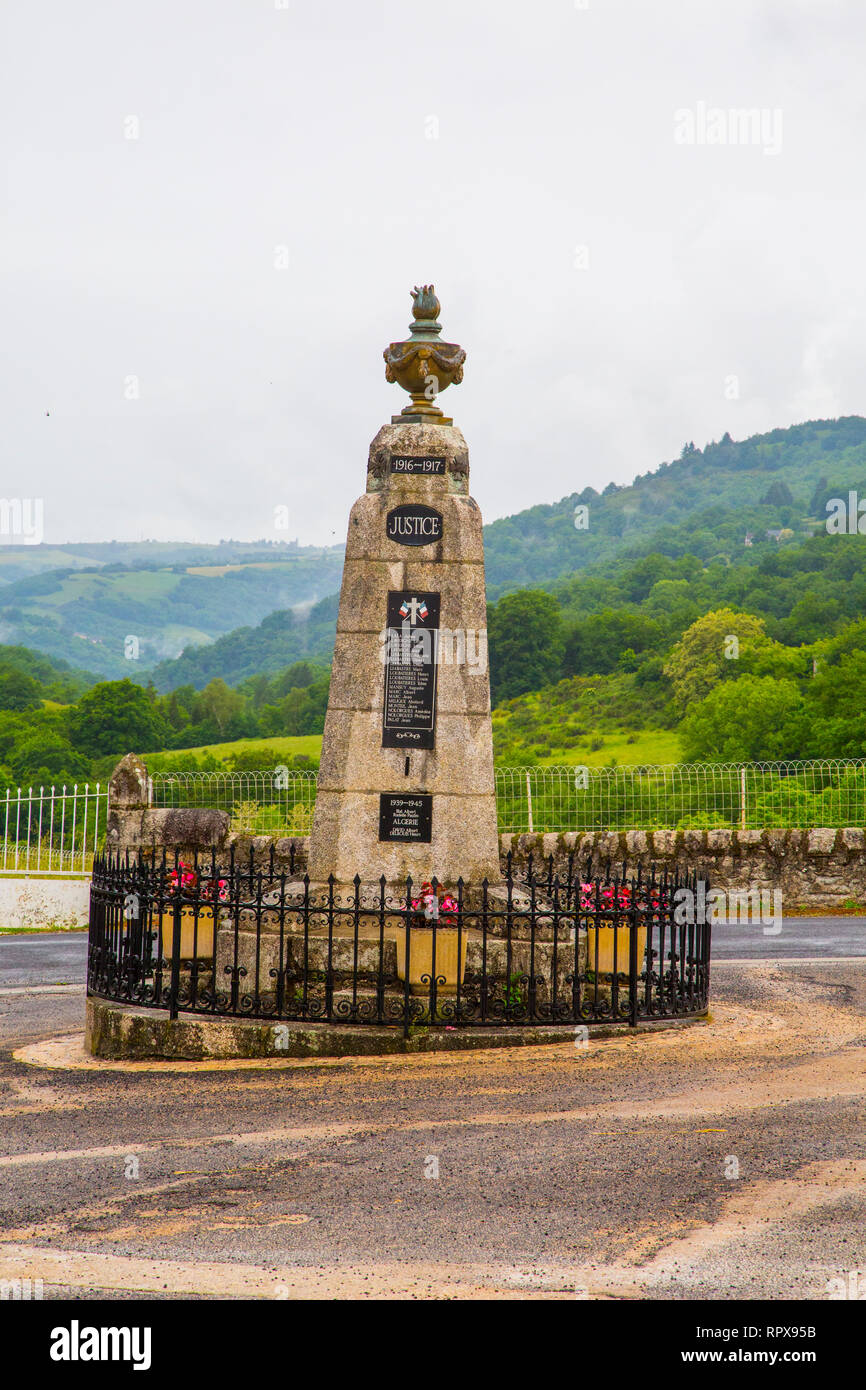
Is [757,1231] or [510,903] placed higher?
[510,903]

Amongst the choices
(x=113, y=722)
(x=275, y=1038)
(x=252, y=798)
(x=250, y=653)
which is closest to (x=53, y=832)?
(x=252, y=798)

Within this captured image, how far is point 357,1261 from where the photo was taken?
4457 mm

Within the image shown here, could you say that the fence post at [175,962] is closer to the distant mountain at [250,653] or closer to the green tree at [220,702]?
the green tree at [220,702]

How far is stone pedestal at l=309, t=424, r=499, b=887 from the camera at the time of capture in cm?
905

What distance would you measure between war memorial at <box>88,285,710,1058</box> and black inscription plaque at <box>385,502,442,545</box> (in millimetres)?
13

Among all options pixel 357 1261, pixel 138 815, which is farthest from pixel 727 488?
pixel 357 1261

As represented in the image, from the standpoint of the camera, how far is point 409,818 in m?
9.04

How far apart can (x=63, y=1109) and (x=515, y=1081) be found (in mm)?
2406

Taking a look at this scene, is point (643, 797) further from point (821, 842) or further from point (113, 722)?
point (113, 722)

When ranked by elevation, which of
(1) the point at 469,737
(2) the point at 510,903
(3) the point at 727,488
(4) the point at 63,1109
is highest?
(3) the point at 727,488

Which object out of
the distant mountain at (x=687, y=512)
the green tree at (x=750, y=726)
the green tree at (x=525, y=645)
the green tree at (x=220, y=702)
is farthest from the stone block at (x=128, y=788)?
the distant mountain at (x=687, y=512)

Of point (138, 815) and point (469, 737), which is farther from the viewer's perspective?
point (138, 815)

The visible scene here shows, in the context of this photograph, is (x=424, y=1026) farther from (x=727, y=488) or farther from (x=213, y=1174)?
(x=727, y=488)

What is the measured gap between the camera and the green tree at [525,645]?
5359 cm
